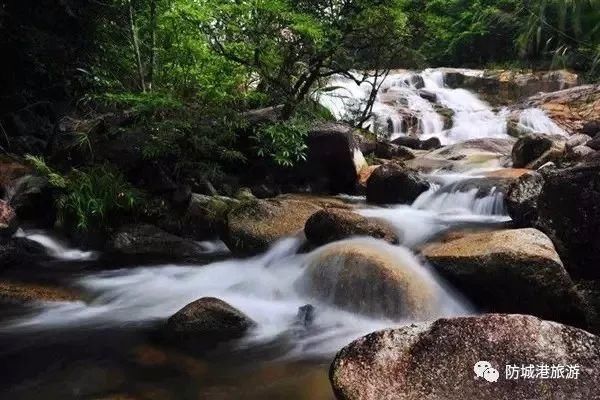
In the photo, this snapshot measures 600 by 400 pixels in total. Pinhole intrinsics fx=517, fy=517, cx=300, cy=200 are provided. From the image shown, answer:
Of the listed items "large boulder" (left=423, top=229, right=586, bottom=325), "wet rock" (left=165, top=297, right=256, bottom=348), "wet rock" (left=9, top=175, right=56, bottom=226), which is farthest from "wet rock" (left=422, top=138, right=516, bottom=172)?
"wet rock" (left=165, top=297, right=256, bottom=348)

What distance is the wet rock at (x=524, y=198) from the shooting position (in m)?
6.66

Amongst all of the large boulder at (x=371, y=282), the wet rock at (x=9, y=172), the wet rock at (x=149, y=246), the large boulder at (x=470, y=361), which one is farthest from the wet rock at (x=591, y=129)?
the wet rock at (x=9, y=172)

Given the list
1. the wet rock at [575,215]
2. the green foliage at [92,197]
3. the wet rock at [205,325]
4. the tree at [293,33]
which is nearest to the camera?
the wet rock at [205,325]

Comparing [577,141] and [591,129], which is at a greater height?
[591,129]

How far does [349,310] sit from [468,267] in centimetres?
124

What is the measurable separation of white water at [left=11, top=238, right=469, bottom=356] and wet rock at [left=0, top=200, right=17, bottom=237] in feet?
5.28

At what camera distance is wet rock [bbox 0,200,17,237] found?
7.09 meters

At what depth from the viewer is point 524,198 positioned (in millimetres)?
6840

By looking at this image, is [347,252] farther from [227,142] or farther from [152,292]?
[227,142]

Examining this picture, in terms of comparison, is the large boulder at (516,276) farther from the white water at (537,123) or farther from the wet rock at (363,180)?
the white water at (537,123)

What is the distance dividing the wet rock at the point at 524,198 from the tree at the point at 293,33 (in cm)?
350

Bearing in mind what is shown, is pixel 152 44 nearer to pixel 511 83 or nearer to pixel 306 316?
pixel 306 316

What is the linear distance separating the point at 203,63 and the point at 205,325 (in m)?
4.84

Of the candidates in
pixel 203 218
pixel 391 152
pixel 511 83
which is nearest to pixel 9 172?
pixel 203 218
